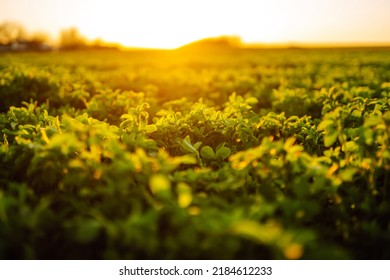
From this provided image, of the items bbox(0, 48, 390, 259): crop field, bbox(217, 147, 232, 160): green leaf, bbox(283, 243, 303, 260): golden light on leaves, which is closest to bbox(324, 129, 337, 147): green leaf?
bbox(0, 48, 390, 259): crop field

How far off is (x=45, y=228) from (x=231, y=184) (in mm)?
853

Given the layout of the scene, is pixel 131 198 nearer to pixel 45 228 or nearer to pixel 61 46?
pixel 45 228

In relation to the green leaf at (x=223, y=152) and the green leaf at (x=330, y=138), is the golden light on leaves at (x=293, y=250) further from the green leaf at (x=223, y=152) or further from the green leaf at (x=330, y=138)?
the green leaf at (x=223, y=152)

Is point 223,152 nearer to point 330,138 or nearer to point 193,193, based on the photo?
point 193,193

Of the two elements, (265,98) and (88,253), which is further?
(265,98)

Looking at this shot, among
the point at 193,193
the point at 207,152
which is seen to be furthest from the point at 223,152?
the point at 193,193

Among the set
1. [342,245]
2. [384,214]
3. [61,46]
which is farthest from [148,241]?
[61,46]

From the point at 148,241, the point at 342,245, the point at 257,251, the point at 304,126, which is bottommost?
the point at 342,245

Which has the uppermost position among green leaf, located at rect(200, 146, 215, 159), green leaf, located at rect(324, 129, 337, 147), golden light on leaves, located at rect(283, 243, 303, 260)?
green leaf, located at rect(324, 129, 337, 147)

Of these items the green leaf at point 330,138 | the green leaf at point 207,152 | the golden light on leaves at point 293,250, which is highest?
the green leaf at point 330,138

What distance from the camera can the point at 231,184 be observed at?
1909 mm

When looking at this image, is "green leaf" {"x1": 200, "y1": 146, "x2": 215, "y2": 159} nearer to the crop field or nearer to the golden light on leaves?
the crop field

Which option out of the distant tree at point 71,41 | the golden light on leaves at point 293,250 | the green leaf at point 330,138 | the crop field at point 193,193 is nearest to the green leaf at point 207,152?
the crop field at point 193,193

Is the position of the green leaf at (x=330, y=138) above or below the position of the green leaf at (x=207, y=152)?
above
